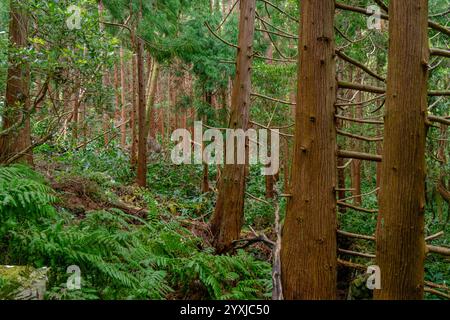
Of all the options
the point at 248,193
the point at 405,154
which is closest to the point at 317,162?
the point at 405,154

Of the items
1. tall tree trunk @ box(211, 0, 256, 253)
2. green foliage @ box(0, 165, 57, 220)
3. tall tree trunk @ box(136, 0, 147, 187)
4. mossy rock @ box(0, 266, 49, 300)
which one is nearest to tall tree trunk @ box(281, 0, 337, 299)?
mossy rock @ box(0, 266, 49, 300)

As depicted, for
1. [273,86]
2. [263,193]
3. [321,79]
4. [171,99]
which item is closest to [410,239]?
[321,79]

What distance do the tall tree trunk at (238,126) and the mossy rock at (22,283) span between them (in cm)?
376

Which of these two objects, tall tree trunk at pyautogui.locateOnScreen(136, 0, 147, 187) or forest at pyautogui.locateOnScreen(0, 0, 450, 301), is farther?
tall tree trunk at pyautogui.locateOnScreen(136, 0, 147, 187)

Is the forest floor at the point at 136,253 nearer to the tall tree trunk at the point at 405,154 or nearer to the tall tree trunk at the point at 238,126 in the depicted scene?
the tall tree trunk at the point at 238,126

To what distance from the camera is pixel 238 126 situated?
264 inches

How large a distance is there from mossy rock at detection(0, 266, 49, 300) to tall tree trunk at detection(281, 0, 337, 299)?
1987 millimetres

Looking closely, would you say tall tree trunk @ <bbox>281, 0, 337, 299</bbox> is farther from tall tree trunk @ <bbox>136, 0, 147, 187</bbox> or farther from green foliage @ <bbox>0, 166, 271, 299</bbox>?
tall tree trunk @ <bbox>136, 0, 147, 187</bbox>

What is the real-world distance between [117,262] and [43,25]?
345 centimetres

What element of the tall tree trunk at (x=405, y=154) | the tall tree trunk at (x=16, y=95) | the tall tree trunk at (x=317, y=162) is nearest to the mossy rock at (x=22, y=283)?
the tall tree trunk at (x=317, y=162)

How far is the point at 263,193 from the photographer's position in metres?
15.0

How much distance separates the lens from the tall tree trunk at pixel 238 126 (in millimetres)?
6617

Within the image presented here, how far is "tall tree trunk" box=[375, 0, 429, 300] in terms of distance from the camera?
8.45ft
